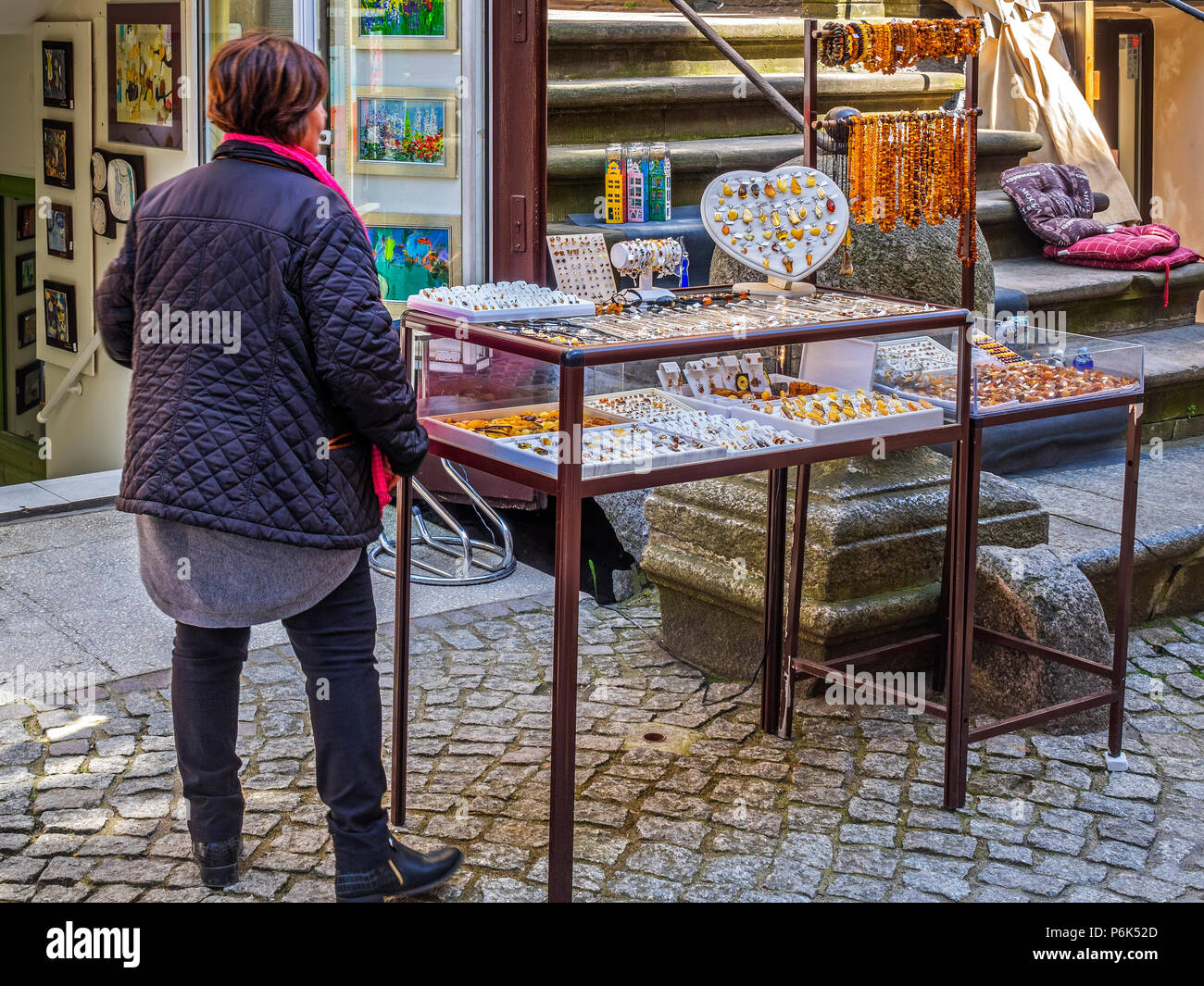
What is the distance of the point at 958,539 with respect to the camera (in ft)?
12.4

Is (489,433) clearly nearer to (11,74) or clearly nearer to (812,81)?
(812,81)

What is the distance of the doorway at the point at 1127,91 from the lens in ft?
32.4

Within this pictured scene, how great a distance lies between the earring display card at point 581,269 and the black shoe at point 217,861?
5.08 ft

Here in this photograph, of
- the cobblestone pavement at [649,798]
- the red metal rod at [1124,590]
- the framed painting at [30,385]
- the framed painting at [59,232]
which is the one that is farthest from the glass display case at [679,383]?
the framed painting at [30,385]

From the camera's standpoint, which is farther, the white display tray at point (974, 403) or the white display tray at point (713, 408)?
the white display tray at point (974, 403)

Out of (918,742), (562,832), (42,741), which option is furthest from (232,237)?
(918,742)

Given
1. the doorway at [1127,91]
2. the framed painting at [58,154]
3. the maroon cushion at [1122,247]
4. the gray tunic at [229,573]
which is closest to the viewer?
the gray tunic at [229,573]

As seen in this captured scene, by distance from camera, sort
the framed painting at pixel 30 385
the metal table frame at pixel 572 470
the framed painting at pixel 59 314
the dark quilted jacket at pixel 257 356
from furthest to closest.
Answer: the framed painting at pixel 30 385 < the framed painting at pixel 59 314 < the metal table frame at pixel 572 470 < the dark quilted jacket at pixel 257 356

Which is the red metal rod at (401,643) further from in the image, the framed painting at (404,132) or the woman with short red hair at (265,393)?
the framed painting at (404,132)

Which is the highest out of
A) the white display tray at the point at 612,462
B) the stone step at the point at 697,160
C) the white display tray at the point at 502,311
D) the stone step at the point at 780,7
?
the stone step at the point at 780,7

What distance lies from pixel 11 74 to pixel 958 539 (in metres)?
7.79

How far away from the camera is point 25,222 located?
9992mm

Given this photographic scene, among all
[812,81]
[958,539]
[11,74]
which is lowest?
[958,539]

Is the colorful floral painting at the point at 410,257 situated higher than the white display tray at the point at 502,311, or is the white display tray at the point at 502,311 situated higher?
the colorful floral painting at the point at 410,257
